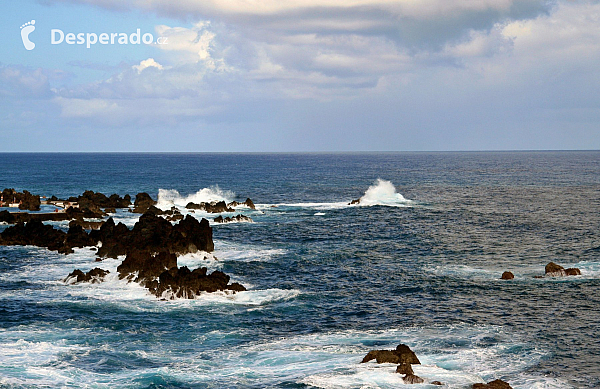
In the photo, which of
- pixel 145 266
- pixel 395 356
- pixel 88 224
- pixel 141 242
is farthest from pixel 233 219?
pixel 395 356

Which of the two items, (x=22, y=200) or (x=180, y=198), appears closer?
(x=22, y=200)

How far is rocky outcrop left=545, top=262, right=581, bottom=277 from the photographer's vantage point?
4706 centimetres

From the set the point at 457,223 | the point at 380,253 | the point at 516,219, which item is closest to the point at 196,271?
the point at 380,253

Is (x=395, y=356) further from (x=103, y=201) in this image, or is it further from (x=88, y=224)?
(x=103, y=201)

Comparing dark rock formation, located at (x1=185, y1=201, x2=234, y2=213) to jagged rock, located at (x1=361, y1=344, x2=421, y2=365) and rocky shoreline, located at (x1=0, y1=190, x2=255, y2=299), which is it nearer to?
rocky shoreline, located at (x1=0, y1=190, x2=255, y2=299)

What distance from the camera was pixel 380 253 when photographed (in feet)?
195

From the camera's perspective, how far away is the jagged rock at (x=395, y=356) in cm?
2861

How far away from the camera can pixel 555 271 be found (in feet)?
155

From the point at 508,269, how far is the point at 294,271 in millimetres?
18028

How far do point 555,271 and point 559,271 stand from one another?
32cm

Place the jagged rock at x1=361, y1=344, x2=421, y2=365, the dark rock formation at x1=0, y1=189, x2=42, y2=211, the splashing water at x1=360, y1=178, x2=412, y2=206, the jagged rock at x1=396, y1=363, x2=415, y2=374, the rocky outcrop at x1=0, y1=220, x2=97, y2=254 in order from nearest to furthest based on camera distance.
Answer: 1. the jagged rock at x1=396, y1=363, x2=415, y2=374
2. the jagged rock at x1=361, y1=344, x2=421, y2=365
3. the rocky outcrop at x1=0, y1=220, x2=97, y2=254
4. the dark rock formation at x1=0, y1=189, x2=42, y2=211
5. the splashing water at x1=360, y1=178, x2=412, y2=206

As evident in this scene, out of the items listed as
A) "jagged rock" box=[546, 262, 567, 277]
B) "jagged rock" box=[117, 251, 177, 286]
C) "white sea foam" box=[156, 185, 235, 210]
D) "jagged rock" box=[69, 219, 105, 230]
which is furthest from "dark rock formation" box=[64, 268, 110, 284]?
"white sea foam" box=[156, 185, 235, 210]

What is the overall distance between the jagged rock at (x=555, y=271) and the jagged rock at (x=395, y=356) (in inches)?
906

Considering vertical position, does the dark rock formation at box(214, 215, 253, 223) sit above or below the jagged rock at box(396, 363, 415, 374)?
above
